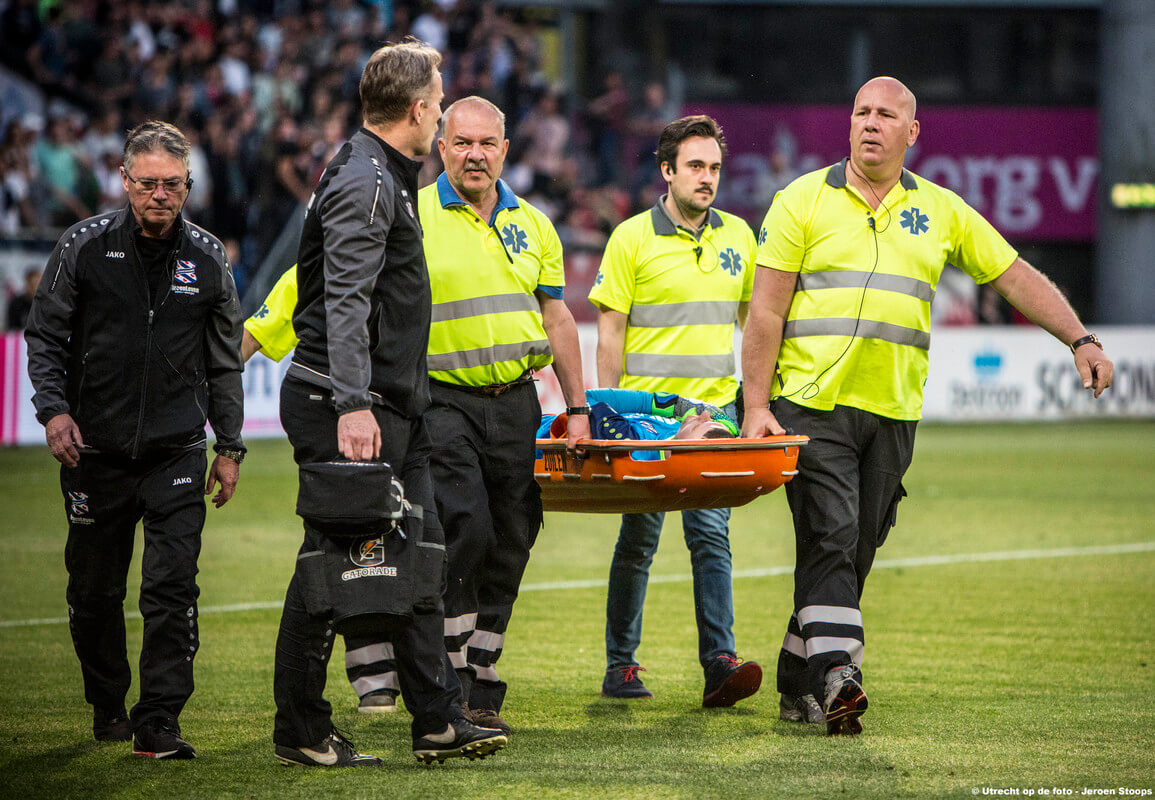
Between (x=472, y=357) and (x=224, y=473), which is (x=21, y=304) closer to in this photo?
(x=224, y=473)

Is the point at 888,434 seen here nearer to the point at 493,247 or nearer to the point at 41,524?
the point at 493,247

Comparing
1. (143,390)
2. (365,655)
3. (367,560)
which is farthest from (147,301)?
(365,655)

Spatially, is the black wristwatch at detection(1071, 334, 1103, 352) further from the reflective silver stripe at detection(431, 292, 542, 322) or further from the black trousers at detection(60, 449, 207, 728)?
Answer: the black trousers at detection(60, 449, 207, 728)

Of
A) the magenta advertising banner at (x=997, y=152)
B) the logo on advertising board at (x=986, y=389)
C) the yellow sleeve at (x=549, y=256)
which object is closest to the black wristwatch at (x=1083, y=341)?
the yellow sleeve at (x=549, y=256)

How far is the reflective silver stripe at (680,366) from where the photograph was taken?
6.89m

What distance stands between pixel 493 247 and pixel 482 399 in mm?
598

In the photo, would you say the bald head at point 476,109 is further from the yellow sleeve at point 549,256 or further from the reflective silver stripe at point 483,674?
the reflective silver stripe at point 483,674

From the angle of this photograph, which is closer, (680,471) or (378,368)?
(378,368)

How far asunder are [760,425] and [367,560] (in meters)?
1.71

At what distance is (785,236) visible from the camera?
6016mm

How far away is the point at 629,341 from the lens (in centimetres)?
703

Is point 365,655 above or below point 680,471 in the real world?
below

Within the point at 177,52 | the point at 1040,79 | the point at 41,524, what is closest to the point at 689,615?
the point at 41,524

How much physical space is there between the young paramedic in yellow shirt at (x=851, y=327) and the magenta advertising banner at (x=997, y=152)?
23.1 meters
